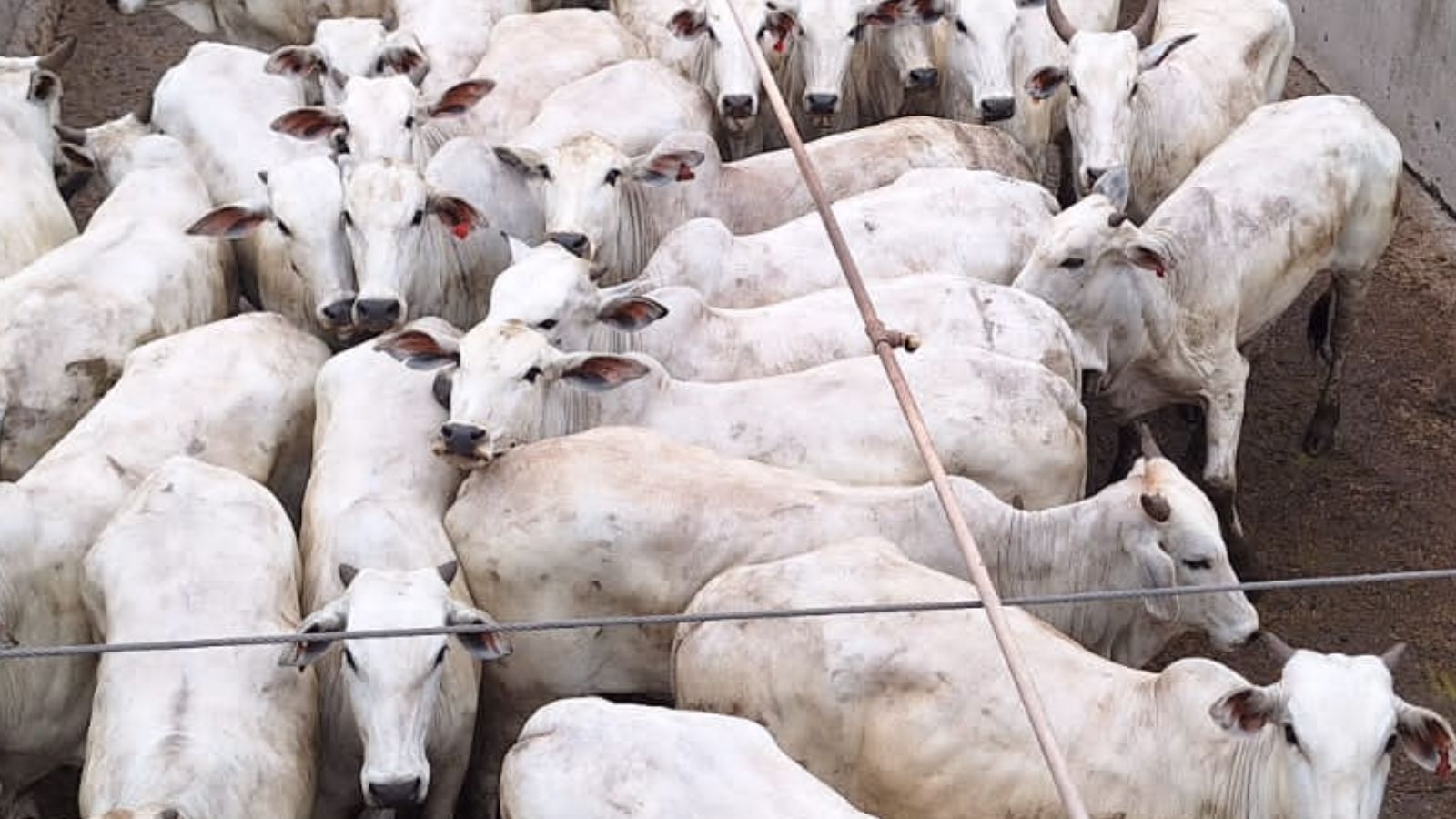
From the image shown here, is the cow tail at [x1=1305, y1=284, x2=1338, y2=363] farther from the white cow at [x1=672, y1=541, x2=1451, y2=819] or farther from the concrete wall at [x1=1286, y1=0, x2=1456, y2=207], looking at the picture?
the white cow at [x1=672, y1=541, x2=1451, y2=819]

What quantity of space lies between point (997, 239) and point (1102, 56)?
1.19 meters

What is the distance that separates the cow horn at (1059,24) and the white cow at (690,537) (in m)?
3.09

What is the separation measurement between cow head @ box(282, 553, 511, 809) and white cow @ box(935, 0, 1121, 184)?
14.4ft

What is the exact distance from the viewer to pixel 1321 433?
909 cm

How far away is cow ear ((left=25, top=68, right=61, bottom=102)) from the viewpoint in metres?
9.20

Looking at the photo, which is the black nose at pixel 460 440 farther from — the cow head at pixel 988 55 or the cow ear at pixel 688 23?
the cow head at pixel 988 55

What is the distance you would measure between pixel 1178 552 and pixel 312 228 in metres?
3.52

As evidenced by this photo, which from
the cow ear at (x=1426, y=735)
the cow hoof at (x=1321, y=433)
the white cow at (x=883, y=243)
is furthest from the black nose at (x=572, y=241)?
the cow ear at (x=1426, y=735)

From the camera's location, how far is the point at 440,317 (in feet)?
27.2

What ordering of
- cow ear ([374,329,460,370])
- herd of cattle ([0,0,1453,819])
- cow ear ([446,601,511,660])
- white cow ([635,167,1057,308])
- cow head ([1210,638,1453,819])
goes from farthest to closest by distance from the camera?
1. white cow ([635,167,1057,308])
2. cow ear ([374,329,460,370])
3. cow ear ([446,601,511,660])
4. herd of cattle ([0,0,1453,819])
5. cow head ([1210,638,1453,819])

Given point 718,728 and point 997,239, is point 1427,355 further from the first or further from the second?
point 718,728

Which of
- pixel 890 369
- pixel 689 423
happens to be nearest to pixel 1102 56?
pixel 689 423

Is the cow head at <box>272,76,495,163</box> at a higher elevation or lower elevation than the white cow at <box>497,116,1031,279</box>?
higher

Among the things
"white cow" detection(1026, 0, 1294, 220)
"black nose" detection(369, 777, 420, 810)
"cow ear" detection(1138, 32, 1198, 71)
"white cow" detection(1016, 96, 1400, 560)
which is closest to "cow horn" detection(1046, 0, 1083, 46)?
"white cow" detection(1026, 0, 1294, 220)
